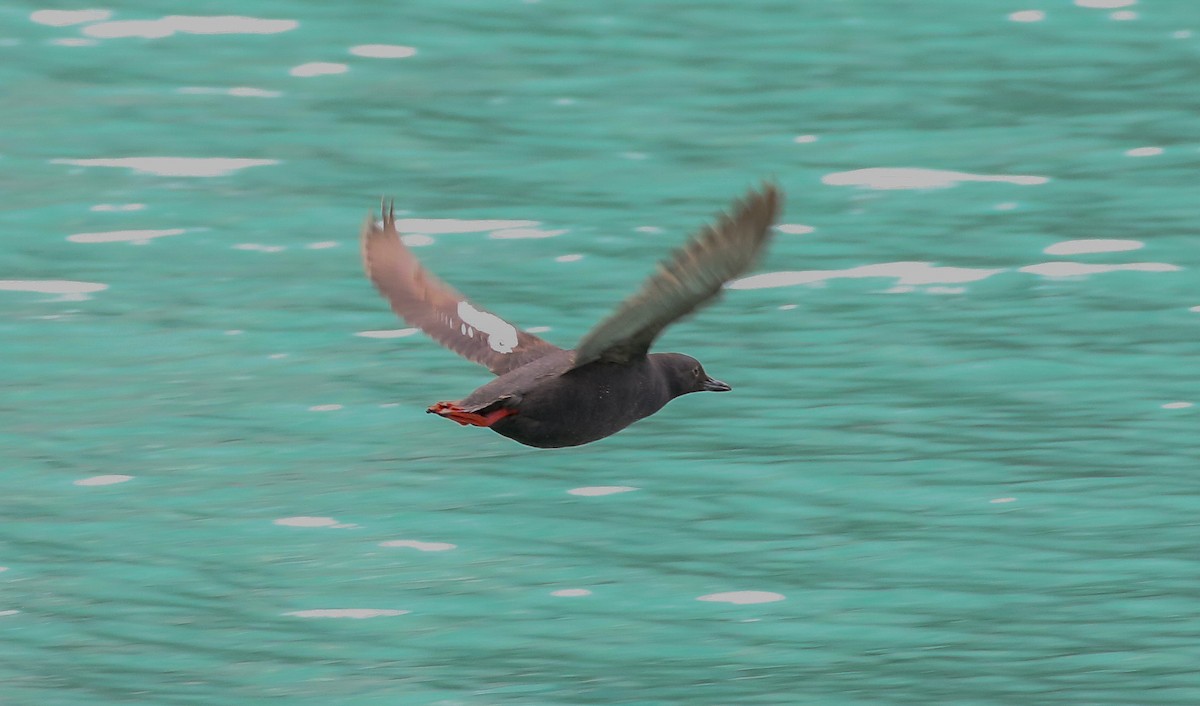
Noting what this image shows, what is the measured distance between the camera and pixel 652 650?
764 centimetres

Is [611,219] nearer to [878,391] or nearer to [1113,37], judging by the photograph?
[878,391]

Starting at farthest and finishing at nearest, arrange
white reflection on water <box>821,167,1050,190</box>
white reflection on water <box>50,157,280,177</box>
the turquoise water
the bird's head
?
white reflection on water <box>50,157,280,177</box> → white reflection on water <box>821,167,1050,190</box> → the bird's head → the turquoise water

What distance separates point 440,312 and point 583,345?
4.58 feet

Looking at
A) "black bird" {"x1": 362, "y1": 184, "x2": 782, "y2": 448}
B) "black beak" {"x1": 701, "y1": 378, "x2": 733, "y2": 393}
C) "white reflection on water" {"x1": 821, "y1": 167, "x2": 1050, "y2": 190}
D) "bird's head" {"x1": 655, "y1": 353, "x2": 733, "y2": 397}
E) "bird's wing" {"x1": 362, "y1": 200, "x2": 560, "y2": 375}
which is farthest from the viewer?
"white reflection on water" {"x1": 821, "y1": 167, "x2": 1050, "y2": 190}

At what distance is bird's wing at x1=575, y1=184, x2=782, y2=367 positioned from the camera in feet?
19.4

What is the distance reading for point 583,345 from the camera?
6.95 metres

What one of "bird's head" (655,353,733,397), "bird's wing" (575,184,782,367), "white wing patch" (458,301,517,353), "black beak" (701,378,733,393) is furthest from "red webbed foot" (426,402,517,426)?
"black beak" (701,378,733,393)

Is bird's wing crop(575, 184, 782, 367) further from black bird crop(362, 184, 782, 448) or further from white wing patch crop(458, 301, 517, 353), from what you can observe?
white wing patch crop(458, 301, 517, 353)

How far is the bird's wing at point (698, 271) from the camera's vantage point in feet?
19.4

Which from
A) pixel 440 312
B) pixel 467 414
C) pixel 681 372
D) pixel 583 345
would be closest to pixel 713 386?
pixel 681 372

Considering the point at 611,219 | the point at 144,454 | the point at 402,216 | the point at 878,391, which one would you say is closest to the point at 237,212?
the point at 402,216

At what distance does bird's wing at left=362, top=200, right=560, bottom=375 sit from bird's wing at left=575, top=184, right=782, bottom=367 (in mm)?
956

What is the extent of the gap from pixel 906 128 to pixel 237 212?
13.3 ft

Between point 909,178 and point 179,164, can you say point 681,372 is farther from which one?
point 179,164
